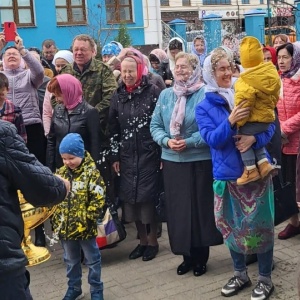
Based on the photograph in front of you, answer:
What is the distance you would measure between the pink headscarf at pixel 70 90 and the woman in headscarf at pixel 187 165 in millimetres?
744

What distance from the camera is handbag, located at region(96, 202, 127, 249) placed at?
4707 millimetres

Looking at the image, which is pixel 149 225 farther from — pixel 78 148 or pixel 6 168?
pixel 6 168

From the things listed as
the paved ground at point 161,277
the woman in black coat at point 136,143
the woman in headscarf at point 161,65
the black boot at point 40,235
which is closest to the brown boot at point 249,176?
the paved ground at point 161,277

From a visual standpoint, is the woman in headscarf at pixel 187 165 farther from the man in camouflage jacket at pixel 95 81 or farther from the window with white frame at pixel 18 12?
the window with white frame at pixel 18 12

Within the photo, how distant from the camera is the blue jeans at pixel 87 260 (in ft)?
13.0

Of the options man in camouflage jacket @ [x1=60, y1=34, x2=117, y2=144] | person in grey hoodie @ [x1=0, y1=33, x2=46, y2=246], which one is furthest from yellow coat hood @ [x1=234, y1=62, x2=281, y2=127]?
person in grey hoodie @ [x1=0, y1=33, x2=46, y2=246]

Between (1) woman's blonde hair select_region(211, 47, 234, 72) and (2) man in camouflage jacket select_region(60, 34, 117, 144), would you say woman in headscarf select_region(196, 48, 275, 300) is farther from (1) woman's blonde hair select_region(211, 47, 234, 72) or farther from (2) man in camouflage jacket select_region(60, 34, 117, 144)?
(2) man in camouflage jacket select_region(60, 34, 117, 144)

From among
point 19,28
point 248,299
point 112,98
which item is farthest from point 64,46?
point 248,299

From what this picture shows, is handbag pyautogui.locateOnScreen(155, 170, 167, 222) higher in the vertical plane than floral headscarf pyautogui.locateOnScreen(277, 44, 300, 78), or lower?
lower

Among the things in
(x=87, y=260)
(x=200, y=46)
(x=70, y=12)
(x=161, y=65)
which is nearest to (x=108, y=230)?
(x=87, y=260)

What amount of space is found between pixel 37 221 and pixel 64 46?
59.1 ft

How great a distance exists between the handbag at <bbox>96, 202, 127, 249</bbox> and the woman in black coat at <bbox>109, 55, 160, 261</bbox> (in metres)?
0.14

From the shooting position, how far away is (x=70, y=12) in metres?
20.9

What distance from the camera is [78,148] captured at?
394 centimetres
